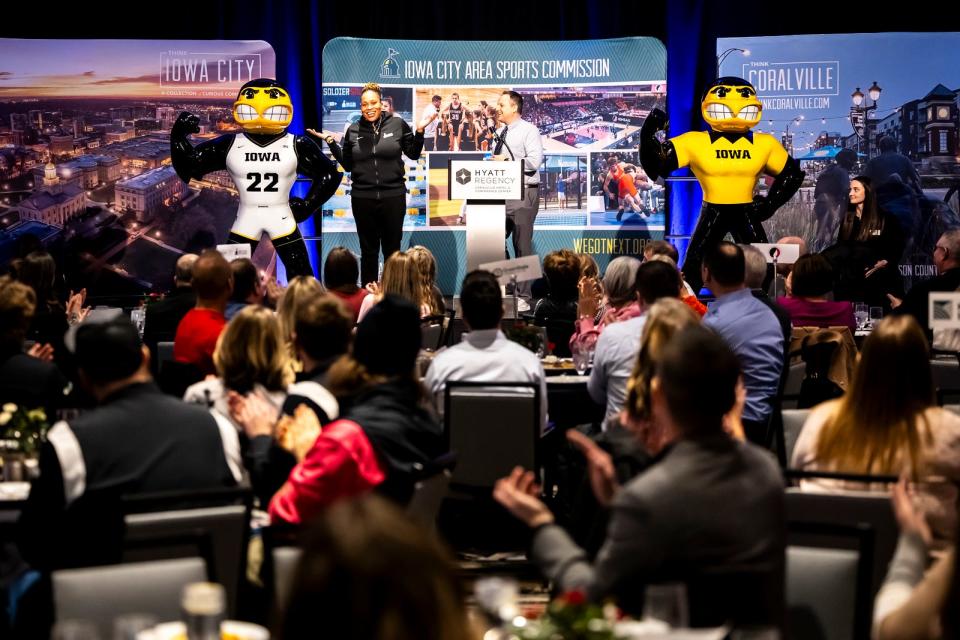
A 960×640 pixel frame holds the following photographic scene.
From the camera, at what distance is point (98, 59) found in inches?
420

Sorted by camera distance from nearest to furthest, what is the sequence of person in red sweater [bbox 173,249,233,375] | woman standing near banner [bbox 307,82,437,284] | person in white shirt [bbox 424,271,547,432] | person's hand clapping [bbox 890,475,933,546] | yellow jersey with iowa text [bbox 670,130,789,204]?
person's hand clapping [bbox 890,475,933,546], person in white shirt [bbox 424,271,547,432], person in red sweater [bbox 173,249,233,375], yellow jersey with iowa text [bbox 670,130,789,204], woman standing near banner [bbox 307,82,437,284]

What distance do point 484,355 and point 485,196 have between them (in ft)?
14.2

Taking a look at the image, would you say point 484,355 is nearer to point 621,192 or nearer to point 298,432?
point 298,432

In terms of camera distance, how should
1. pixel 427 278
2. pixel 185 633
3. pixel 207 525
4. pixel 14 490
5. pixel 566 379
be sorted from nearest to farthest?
pixel 185 633 → pixel 207 525 → pixel 14 490 → pixel 566 379 → pixel 427 278

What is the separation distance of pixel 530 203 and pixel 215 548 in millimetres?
8143

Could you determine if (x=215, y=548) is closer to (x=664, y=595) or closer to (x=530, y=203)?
(x=664, y=595)

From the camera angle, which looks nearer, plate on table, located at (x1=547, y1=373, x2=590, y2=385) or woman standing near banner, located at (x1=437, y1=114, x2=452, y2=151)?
plate on table, located at (x1=547, y1=373, x2=590, y2=385)

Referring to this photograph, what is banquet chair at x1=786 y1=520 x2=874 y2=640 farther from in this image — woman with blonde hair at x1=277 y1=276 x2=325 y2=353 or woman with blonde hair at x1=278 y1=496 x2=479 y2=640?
woman with blonde hair at x1=277 y1=276 x2=325 y2=353

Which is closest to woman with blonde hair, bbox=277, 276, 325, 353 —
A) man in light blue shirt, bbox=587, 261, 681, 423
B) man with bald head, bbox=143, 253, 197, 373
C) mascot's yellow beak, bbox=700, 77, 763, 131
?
man in light blue shirt, bbox=587, 261, 681, 423

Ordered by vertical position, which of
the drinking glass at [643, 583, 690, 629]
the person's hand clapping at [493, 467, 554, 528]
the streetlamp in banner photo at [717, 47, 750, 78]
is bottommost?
the drinking glass at [643, 583, 690, 629]

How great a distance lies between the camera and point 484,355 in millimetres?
5117

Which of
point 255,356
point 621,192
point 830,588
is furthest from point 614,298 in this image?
point 621,192

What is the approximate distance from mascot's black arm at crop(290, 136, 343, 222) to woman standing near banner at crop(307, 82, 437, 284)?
37 cm

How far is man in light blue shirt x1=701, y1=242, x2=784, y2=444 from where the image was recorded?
5395mm
